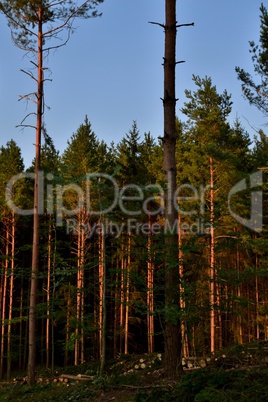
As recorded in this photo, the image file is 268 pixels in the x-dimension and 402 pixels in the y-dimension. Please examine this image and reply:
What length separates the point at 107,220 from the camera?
1080 centimetres

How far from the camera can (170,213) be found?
26.9 feet

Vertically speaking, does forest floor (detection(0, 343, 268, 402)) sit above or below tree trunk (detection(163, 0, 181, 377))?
below

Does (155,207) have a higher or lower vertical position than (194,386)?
higher

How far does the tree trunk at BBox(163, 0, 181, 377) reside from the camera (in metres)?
7.53

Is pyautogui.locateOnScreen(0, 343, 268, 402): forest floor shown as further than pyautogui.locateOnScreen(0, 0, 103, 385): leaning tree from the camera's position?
No

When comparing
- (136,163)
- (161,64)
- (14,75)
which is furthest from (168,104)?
(136,163)

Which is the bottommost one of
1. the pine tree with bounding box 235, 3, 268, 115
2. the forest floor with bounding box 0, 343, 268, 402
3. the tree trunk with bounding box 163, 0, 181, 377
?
the forest floor with bounding box 0, 343, 268, 402

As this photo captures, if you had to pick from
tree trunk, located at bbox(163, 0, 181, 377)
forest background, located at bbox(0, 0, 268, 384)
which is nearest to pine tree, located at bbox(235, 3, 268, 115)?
forest background, located at bbox(0, 0, 268, 384)

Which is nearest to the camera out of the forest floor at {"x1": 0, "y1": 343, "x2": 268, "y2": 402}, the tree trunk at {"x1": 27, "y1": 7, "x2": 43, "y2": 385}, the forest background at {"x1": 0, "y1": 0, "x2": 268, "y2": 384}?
the forest floor at {"x1": 0, "y1": 343, "x2": 268, "y2": 402}

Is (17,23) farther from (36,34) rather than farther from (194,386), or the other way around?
(194,386)

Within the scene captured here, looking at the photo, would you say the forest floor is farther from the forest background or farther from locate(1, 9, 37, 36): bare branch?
locate(1, 9, 37, 36): bare branch

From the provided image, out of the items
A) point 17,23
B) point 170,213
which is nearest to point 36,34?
point 17,23

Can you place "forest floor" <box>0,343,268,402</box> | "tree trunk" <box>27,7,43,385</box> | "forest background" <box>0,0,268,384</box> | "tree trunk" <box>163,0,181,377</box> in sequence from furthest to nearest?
"forest background" <box>0,0,268,384</box> < "tree trunk" <box>27,7,43,385</box> < "tree trunk" <box>163,0,181,377</box> < "forest floor" <box>0,343,268,402</box>

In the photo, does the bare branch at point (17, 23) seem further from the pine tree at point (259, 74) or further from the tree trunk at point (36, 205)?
the pine tree at point (259, 74)
